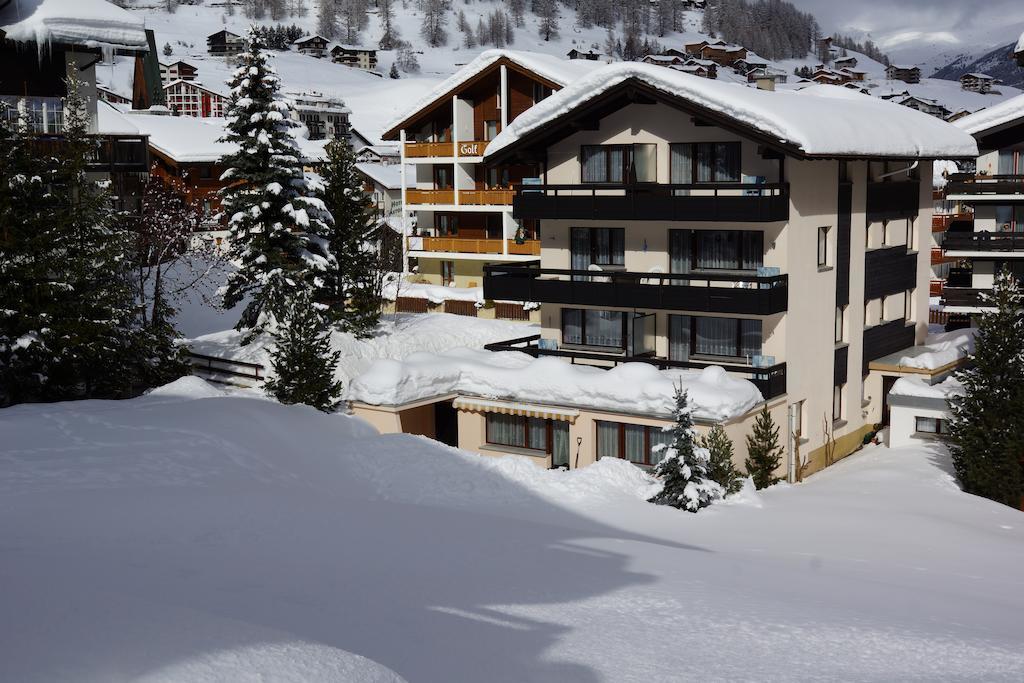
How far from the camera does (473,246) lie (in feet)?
159

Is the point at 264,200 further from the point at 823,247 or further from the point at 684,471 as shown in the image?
the point at 684,471

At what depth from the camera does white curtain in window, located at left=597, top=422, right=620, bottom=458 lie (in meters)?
27.9

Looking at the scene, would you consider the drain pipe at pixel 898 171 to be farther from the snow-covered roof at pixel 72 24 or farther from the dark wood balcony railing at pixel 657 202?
the snow-covered roof at pixel 72 24

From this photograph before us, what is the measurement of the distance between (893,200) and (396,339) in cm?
1819

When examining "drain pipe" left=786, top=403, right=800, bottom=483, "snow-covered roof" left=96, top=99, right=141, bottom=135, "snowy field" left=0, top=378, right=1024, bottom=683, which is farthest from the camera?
"snow-covered roof" left=96, top=99, right=141, bottom=135

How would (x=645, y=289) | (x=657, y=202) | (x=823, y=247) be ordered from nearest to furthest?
(x=657, y=202)
(x=645, y=289)
(x=823, y=247)

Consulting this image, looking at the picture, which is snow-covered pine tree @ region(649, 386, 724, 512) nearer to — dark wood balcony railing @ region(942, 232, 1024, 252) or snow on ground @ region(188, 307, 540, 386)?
snow on ground @ region(188, 307, 540, 386)

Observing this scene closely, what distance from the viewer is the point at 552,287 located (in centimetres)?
3089

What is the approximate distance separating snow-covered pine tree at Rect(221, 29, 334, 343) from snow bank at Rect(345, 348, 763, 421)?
320 inches

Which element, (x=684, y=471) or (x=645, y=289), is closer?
(x=684, y=471)

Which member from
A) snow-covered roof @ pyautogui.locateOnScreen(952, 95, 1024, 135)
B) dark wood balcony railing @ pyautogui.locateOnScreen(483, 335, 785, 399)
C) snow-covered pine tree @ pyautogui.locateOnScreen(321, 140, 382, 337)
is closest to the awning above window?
dark wood balcony railing @ pyautogui.locateOnScreen(483, 335, 785, 399)

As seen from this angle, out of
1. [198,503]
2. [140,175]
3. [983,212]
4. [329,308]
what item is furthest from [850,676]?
[140,175]

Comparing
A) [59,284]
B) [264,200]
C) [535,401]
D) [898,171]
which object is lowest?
[535,401]

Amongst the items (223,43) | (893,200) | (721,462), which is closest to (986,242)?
(893,200)
